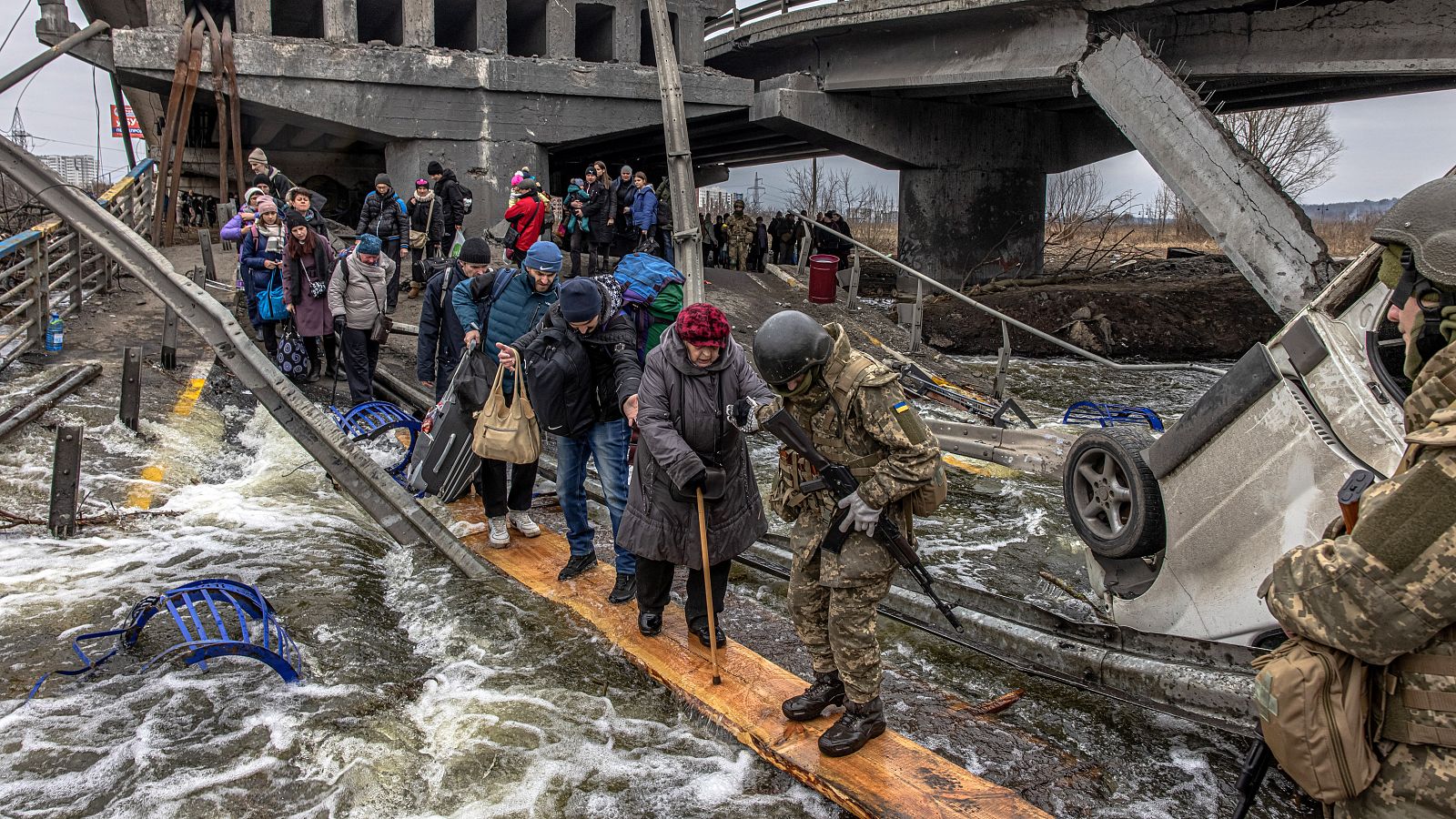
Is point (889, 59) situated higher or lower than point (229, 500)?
higher

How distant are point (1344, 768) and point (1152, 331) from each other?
15485 mm

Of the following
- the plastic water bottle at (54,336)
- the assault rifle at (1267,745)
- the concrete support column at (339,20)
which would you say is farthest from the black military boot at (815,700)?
the concrete support column at (339,20)

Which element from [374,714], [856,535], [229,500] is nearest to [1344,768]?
[856,535]

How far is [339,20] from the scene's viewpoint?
606 inches

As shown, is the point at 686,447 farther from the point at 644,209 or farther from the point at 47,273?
the point at 644,209

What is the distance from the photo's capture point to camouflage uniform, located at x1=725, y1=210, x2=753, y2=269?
76.4ft

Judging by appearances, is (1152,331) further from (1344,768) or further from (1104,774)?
(1344,768)

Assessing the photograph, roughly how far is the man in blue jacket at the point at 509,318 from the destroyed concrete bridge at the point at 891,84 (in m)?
9.68

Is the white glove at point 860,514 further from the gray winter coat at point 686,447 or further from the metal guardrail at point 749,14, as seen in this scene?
the metal guardrail at point 749,14

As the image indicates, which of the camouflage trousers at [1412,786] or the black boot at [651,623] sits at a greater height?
the camouflage trousers at [1412,786]

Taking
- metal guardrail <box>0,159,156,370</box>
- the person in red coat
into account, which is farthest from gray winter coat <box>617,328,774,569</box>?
the person in red coat

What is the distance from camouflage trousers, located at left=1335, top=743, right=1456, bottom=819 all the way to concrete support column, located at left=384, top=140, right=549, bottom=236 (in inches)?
621

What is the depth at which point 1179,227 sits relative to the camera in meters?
34.3

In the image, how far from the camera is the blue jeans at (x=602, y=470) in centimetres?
533
